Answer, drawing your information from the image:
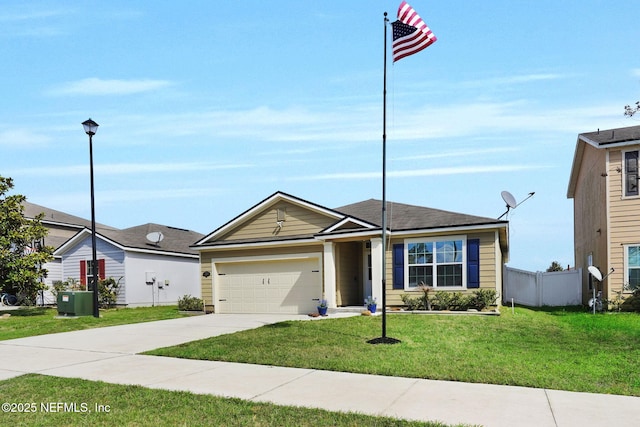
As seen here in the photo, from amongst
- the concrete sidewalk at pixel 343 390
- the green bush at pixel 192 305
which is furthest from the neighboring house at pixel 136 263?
the concrete sidewalk at pixel 343 390

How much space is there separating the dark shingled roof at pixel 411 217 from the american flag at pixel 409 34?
6578 mm

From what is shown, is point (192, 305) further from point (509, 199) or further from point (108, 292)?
point (509, 199)

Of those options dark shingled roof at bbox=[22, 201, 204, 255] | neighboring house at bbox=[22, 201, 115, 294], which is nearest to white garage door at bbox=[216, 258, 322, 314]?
dark shingled roof at bbox=[22, 201, 204, 255]

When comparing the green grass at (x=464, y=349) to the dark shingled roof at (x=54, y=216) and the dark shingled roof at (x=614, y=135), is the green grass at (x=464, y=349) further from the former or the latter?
the dark shingled roof at (x=54, y=216)

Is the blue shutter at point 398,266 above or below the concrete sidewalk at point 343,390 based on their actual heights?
above

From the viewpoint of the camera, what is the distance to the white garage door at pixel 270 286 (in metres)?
18.7

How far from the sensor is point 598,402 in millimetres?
6359

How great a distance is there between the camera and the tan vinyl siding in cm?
1894

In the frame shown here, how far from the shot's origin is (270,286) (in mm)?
19562

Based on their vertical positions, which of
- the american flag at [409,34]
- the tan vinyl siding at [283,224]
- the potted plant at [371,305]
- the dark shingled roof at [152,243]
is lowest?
the potted plant at [371,305]

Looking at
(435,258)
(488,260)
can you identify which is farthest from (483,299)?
(435,258)

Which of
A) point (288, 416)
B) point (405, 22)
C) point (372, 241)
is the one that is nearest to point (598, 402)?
point (288, 416)

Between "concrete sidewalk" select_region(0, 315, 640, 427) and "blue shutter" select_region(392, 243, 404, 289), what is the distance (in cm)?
891

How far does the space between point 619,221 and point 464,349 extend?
10303 millimetres
